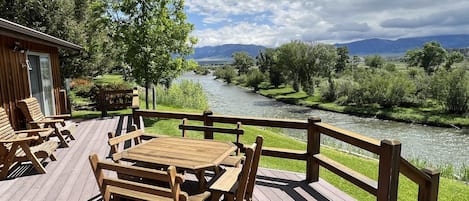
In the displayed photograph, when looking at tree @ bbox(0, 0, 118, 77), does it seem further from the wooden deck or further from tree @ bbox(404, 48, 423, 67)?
tree @ bbox(404, 48, 423, 67)

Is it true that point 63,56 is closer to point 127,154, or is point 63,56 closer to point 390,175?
point 127,154

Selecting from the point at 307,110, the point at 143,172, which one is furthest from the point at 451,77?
the point at 143,172

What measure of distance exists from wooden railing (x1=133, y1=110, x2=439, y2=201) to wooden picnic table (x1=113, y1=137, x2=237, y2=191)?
1142mm

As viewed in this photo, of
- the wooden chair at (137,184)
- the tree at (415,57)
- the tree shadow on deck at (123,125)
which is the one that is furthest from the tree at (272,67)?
the wooden chair at (137,184)

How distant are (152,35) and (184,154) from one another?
7.93 meters

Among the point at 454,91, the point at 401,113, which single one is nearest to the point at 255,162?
the point at 401,113

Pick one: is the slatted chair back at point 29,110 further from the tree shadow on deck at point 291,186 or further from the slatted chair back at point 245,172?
the slatted chair back at point 245,172

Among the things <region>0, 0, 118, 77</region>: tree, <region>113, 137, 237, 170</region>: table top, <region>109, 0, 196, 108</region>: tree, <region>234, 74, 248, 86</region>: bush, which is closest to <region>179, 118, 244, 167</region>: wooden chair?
<region>113, 137, 237, 170</region>: table top

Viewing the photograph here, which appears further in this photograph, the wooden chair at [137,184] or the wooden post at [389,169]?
the wooden post at [389,169]

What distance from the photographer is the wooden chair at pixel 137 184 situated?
2.33 m

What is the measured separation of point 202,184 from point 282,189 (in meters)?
1.34

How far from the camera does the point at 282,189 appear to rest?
4.21 m

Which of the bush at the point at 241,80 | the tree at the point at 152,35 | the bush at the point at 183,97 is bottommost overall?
the bush at the point at 241,80

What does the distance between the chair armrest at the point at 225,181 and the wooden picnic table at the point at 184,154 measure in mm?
171
